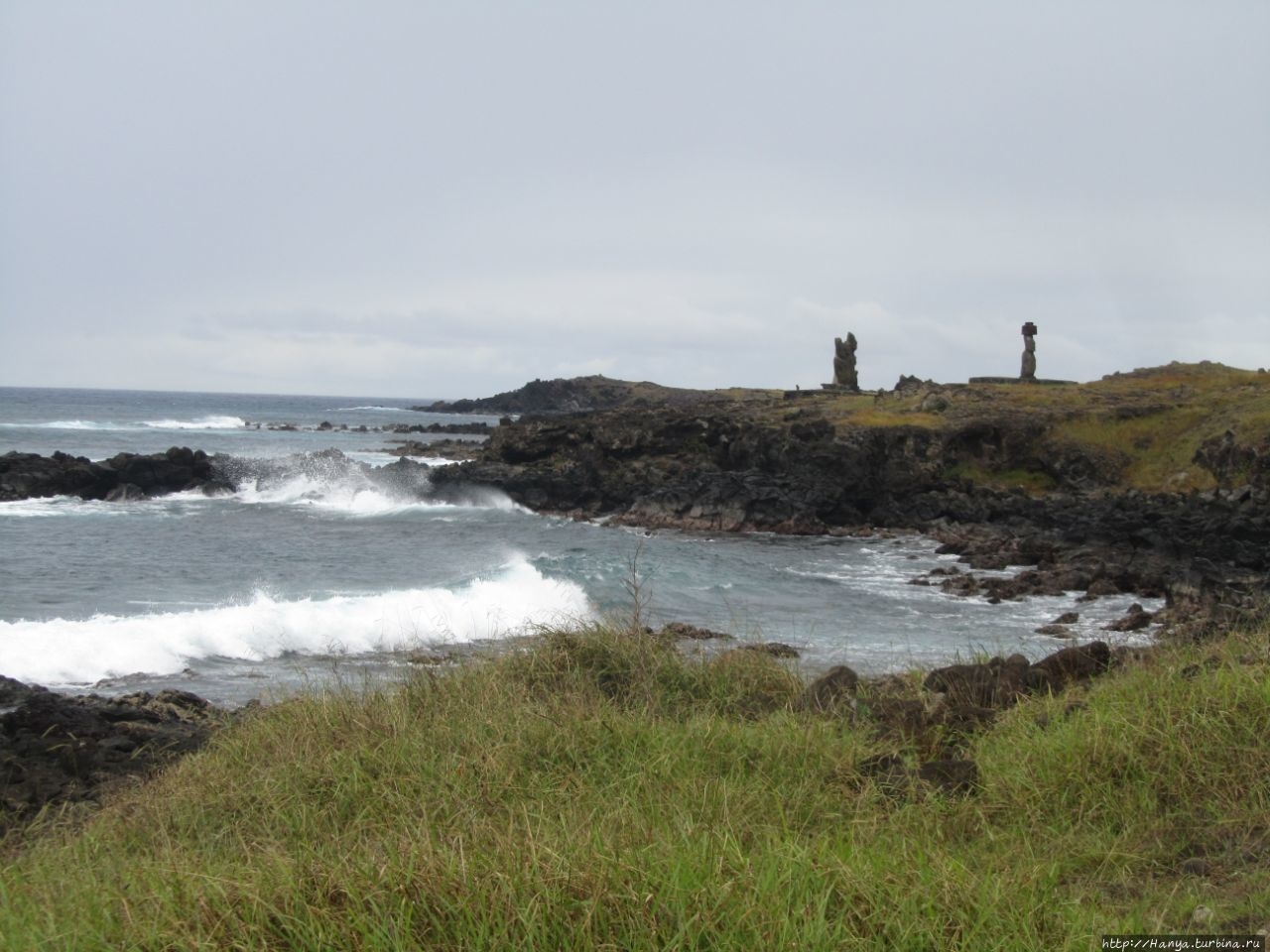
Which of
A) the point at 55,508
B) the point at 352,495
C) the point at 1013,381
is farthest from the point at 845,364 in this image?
the point at 55,508

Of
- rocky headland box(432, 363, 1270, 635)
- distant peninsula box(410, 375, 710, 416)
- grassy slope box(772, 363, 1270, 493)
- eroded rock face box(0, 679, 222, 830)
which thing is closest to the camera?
eroded rock face box(0, 679, 222, 830)

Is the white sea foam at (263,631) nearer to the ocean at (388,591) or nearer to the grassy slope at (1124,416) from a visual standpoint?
the ocean at (388,591)

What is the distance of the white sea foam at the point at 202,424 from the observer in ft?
309

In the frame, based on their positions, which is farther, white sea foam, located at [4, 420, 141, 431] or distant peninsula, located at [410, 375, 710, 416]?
distant peninsula, located at [410, 375, 710, 416]

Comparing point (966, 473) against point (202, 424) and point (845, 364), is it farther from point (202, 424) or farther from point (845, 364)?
point (202, 424)

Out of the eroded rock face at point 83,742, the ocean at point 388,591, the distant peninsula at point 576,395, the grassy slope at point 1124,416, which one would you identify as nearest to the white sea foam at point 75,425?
the distant peninsula at point 576,395

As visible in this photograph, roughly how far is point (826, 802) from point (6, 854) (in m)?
4.41

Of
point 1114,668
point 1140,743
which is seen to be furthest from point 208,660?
point 1140,743

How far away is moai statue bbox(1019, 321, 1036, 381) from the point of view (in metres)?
60.5

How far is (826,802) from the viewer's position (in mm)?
5441

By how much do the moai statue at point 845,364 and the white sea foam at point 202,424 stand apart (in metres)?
56.1

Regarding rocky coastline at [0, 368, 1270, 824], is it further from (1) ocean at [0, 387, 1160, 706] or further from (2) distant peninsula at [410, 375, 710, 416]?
(2) distant peninsula at [410, 375, 710, 416]

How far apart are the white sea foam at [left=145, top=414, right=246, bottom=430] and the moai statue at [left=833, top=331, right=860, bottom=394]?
56148mm

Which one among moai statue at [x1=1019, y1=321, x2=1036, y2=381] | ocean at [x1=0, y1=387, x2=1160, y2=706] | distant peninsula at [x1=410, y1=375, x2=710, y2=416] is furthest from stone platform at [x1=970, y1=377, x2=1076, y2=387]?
distant peninsula at [x1=410, y1=375, x2=710, y2=416]
